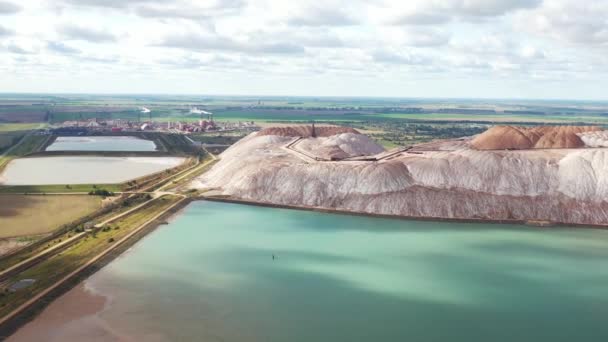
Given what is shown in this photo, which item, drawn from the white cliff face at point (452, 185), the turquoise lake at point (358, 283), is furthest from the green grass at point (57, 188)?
the turquoise lake at point (358, 283)

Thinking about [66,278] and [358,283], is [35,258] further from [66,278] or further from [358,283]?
[358,283]

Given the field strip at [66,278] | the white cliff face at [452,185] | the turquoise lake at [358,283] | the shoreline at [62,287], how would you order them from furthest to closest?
the white cliff face at [452,185] → the field strip at [66,278] → the shoreline at [62,287] → the turquoise lake at [358,283]

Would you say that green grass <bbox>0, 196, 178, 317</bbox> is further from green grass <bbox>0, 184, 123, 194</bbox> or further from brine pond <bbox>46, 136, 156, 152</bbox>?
brine pond <bbox>46, 136, 156, 152</bbox>

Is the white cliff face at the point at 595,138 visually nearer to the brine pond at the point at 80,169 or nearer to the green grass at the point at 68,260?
the green grass at the point at 68,260

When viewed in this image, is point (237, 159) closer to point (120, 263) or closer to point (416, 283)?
point (120, 263)

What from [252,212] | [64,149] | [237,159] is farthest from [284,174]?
[64,149]

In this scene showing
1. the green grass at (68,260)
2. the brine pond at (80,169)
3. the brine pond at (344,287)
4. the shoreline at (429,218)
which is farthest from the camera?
the brine pond at (80,169)

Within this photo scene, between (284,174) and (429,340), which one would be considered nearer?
(429,340)
